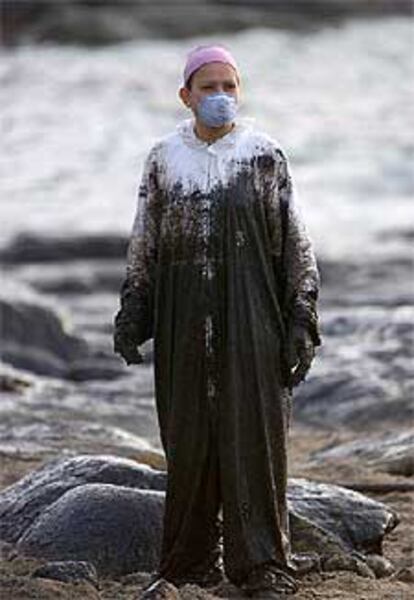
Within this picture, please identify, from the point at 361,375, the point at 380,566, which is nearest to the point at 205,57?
the point at 380,566

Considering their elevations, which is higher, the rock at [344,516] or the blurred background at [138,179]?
the blurred background at [138,179]

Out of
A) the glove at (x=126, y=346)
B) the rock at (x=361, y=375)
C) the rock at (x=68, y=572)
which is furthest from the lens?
the rock at (x=361, y=375)

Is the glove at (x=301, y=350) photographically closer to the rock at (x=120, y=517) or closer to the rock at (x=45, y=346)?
the rock at (x=120, y=517)

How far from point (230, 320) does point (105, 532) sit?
3.76ft

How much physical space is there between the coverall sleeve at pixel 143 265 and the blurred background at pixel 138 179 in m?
3.50

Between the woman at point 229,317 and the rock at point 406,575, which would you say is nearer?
the woman at point 229,317

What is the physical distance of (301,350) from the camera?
639 centimetres

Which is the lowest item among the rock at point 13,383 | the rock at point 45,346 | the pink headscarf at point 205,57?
the rock at point 13,383

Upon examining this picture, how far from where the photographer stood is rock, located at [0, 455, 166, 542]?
7430mm

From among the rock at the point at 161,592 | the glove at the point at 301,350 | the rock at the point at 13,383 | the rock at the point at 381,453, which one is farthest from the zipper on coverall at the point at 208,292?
the rock at the point at 13,383

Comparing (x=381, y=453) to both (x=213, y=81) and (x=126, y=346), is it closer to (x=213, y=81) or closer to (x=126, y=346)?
(x=126, y=346)

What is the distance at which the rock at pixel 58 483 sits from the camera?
7.43 metres

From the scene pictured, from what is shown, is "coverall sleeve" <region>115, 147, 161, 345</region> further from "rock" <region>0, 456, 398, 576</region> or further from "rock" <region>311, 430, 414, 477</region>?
"rock" <region>311, 430, 414, 477</region>

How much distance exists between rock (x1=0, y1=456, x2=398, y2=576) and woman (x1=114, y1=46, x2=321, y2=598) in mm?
585
